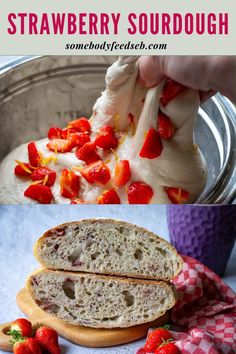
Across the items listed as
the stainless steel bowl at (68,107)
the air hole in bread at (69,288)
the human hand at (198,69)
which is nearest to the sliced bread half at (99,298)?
the air hole in bread at (69,288)

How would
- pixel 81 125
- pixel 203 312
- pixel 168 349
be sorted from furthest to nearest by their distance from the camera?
pixel 203 312 → pixel 168 349 → pixel 81 125

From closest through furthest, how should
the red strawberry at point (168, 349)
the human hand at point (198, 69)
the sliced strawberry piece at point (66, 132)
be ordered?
1. the human hand at point (198, 69)
2. the sliced strawberry piece at point (66, 132)
3. the red strawberry at point (168, 349)

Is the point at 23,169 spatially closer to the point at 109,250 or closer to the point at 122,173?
the point at 122,173

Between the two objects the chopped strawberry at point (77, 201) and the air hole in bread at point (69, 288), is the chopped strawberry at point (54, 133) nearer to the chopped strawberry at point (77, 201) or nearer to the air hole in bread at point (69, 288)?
the chopped strawberry at point (77, 201)

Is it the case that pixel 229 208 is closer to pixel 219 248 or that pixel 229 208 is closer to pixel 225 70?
pixel 219 248

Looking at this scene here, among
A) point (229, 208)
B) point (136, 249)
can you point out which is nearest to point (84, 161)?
point (136, 249)

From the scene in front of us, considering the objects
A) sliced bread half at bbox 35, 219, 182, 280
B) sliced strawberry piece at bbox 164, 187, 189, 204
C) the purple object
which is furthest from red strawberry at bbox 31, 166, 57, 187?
the purple object

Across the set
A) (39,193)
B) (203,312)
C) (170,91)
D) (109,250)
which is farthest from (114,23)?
(203,312)
